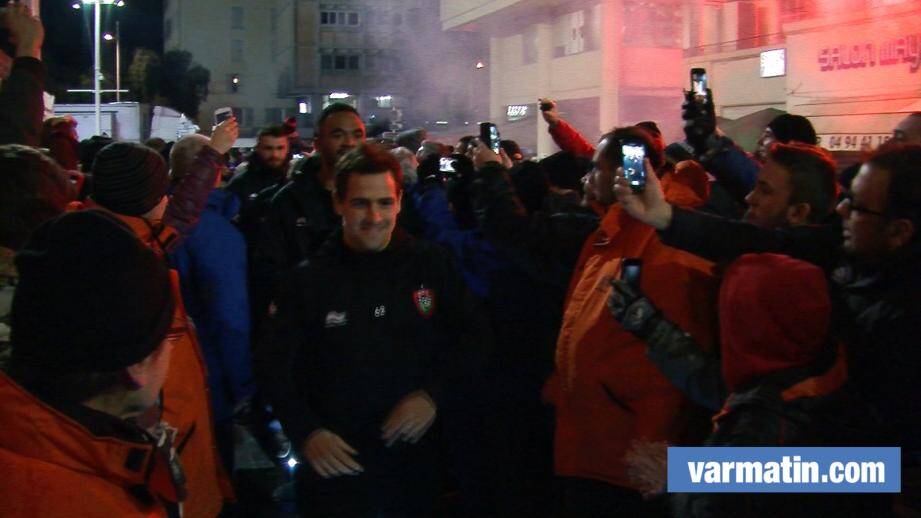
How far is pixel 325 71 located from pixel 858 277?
58411 mm

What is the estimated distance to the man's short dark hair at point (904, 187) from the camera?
110 inches

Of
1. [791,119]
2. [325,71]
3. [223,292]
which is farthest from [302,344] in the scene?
[325,71]

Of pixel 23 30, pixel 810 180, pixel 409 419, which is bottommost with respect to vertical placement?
pixel 409 419

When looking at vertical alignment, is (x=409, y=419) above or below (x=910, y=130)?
below

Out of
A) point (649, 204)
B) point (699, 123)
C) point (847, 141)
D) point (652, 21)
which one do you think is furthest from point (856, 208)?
point (652, 21)

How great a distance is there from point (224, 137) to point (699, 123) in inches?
89.0

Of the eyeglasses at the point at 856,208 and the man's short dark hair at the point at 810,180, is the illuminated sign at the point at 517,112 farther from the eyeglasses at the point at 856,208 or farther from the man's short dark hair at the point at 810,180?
the eyeglasses at the point at 856,208

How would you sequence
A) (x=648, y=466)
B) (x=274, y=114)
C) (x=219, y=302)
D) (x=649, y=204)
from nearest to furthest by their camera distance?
(x=649, y=204) → (x=648, y=466) → (x=219, y=302) → (x=274, y=114)

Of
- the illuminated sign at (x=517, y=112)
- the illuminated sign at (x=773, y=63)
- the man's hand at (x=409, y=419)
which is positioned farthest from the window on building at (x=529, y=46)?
the man's hand at (x=409, y=419)

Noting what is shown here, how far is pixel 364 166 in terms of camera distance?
11.0ft

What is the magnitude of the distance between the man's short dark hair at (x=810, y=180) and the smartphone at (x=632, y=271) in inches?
26.6

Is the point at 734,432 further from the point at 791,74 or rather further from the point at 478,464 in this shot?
the point at 791,74

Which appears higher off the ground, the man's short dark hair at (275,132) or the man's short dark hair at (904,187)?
the man's short dark hair at (275,132)

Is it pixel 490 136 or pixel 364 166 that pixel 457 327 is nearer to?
pixel 364 166
